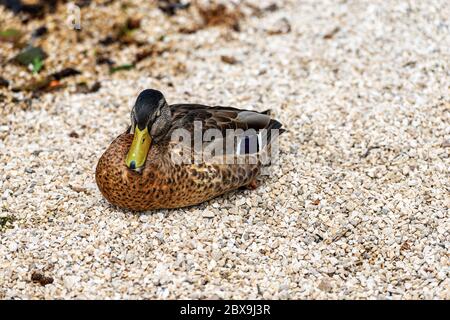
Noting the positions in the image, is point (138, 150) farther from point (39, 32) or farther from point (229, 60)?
point (39, 32)

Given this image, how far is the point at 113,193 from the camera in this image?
432 centimetres

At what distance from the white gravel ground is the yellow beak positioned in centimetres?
45

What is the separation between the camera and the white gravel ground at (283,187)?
4023mm

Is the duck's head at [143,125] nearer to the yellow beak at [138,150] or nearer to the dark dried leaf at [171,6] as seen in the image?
the yellow beak at [138,150]

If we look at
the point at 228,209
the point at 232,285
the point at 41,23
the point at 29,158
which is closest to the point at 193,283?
the point at 232,285

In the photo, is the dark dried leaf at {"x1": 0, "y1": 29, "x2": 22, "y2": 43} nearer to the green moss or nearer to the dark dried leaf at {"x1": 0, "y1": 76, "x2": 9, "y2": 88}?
the dark dried leaf at {"x1": 0, "y1": 76, "x2": 9, "y2": 88}

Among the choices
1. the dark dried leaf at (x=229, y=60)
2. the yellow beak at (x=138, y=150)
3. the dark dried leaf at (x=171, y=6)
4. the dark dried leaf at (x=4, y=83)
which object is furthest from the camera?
the dark dried leaf at (x=171, y=6)

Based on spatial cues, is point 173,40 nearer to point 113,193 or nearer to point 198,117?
point 198,117

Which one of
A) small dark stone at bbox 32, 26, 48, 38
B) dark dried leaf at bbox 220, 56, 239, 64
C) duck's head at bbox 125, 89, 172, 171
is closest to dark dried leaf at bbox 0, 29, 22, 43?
small dark stone at bbox 32, 26, 48, 38

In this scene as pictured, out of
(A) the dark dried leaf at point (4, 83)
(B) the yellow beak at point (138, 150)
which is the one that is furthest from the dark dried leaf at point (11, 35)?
(B) the yellow beak at point (138, 150)

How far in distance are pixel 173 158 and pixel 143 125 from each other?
1.02 feet

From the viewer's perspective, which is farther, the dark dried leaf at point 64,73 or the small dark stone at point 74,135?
the dark dried leaf at point 64,73

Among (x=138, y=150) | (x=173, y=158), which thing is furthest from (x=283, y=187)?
(x=138, y=150)

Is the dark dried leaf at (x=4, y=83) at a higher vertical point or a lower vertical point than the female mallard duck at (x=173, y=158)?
lower
